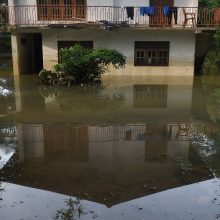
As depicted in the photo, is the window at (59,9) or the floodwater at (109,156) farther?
the window at (59,9)

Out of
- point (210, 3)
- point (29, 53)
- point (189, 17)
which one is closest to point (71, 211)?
point (189, 17)

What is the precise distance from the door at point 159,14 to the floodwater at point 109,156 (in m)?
5.81

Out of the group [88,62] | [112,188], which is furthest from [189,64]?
[112,188]

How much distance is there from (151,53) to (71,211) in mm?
14950

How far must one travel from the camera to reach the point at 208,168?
717cm

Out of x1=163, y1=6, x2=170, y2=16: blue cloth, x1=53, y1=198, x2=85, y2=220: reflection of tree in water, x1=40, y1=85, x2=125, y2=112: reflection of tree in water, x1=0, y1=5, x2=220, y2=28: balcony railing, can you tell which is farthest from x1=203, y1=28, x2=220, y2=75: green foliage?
x1=53, y1=198, x2=85, y2=220: reflection of tree in water

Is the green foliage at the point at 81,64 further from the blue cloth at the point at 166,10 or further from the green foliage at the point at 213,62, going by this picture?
the green foliage at the point at 213,62

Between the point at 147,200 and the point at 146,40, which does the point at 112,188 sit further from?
the point at 146,40

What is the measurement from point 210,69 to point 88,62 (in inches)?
405

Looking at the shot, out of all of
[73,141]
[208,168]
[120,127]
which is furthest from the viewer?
[120,127]

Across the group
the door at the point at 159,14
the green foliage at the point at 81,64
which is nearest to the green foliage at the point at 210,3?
the door at the point at 159,14

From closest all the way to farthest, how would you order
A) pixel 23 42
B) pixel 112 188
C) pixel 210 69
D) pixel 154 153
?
pixel 112 188
pixel 154 153
pixel 23 42
pixel 210 69

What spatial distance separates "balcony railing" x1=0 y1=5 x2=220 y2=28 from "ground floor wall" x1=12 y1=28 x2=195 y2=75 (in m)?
0.50

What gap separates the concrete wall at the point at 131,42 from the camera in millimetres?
19000
